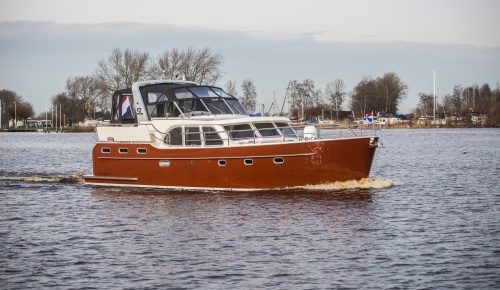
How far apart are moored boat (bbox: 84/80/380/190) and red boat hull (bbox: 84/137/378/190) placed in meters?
0.04

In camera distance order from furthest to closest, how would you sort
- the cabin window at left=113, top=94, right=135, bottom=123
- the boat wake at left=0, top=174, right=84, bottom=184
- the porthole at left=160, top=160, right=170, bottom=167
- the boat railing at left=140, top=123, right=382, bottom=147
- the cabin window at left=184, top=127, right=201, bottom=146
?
the boat wake at left=0, top=174, right=84, bottom=184 → the cabin window at left=113, top=94, right=135, bottom=123 → the porthole at left=160, top=160, right=170, bottom=167 → the cabin window at left=184, top=127, right=201, bottom=146 → the boat railing at left=140, top=123, right=382, bottom=147

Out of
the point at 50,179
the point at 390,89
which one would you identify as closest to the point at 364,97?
the point at 390,89

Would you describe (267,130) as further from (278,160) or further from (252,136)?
(278,160)

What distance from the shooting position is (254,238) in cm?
2148

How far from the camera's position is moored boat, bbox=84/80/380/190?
29047mm

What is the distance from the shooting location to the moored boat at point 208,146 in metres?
29.0

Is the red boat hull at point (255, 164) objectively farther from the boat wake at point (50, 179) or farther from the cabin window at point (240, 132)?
the boat wake at point (50, 179)

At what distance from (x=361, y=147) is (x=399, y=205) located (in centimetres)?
271

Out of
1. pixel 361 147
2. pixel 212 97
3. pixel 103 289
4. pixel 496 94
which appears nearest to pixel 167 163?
pixel 212 97

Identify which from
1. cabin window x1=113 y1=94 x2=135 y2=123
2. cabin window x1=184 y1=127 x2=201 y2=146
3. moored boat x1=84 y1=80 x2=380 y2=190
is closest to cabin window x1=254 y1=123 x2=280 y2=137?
moored boat x1=84 y1=80 x2=380 y2=190

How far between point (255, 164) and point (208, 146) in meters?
2.14

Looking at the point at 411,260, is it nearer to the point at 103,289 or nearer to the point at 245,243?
the point at 245,243

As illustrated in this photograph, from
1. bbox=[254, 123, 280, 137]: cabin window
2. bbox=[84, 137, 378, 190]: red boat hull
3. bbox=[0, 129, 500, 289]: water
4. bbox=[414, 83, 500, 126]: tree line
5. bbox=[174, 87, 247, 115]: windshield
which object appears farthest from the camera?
bbox=[414, 83, 500, 126]: tree line

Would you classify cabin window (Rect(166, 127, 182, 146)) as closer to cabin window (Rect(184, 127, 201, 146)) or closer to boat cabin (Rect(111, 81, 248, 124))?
cabin window (Rect(184, 127, 201, 146))
